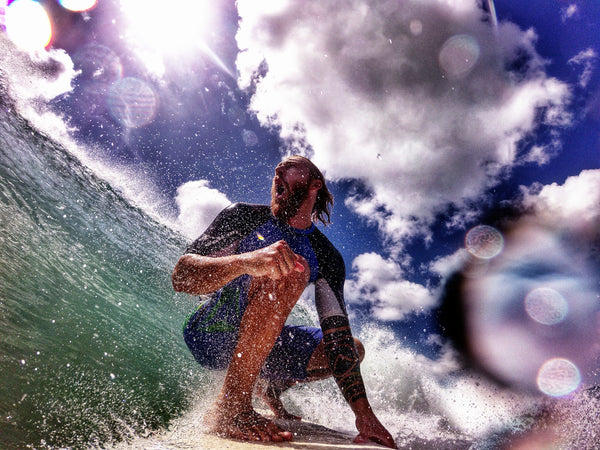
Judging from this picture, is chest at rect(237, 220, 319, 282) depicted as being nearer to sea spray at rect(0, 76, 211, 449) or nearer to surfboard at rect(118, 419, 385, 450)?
surfboard at rect(118, 419, 385, 450)

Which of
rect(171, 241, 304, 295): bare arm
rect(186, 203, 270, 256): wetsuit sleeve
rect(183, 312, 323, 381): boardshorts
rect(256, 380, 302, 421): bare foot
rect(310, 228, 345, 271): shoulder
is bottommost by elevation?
rect(256, 380, 302, 421): bare foot

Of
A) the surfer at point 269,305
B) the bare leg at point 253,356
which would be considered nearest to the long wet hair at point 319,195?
the surfer at point 269,305

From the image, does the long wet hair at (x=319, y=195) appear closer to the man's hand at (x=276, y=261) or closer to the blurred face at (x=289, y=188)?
the blurred face at (x=289, y=188)

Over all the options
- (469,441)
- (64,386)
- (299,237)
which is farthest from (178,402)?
(469,441)

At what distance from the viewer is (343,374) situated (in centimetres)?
152

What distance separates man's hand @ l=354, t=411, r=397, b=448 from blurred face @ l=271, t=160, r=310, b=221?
1.14 metres

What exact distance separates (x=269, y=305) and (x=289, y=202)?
2.25ft

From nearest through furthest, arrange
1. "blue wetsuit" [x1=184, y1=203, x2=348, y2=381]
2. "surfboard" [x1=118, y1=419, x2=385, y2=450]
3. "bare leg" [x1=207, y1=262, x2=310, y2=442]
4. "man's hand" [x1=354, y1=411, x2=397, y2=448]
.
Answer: "surfboard" [x1=118, y1=419, x2=385, y2=450]
"bare leg" [x1=207, y1=262, x2=310, y2=442]
"man's hand" [x1=354, y1=411, x2=397, y2=448]
"blue wetsuit" [x1=184, y1=203, x2=348, y2=381]

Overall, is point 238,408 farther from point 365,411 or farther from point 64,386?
point 64,386

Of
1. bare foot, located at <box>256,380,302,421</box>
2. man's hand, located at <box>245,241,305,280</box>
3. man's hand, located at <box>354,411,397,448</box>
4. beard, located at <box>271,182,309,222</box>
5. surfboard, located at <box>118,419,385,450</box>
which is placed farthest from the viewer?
bare foot, located at <box>256,380,302,421</box>

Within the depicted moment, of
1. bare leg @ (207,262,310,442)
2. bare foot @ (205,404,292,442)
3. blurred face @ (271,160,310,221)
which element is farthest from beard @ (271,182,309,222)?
bare foot @ (205,404,292,442)

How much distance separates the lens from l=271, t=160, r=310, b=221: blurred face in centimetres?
181

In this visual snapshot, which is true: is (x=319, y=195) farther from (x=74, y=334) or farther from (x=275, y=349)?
(x=74, y=334)

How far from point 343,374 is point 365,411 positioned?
19 centimetres
